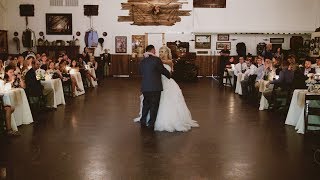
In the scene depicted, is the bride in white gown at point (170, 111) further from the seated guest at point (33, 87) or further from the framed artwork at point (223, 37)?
the framed artwork at point (223, 37)

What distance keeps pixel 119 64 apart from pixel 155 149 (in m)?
14.4

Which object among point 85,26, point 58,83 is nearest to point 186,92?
point 58,83

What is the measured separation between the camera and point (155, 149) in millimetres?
6211

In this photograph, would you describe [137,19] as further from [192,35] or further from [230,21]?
[230,21]

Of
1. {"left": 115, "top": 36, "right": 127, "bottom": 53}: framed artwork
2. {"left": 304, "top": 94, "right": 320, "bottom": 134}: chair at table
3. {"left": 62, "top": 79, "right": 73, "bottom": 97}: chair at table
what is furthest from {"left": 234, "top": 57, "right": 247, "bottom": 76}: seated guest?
{"left": 115, "top": 36, "right": 127, "bottom": 53}: framed artwork

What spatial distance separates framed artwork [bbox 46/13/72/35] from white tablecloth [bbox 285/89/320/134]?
13965 mm

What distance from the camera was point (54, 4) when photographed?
65.4 feet

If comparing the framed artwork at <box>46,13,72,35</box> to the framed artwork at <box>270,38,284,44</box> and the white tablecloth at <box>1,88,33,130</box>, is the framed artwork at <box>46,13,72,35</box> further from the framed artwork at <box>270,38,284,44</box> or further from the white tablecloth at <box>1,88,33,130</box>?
the white tablecloth at <box>1,88,33,130</box>

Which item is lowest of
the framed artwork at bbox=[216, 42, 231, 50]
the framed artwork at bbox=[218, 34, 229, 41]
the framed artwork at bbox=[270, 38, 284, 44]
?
the framed artwork at bbox=[216, 42, 231, 50]

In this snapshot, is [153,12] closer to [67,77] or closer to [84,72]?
[84,72]

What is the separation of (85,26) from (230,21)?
6.72 metres

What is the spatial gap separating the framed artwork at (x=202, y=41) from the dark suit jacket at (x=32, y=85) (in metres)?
12.0

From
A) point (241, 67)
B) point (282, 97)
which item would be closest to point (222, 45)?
point (241, 67)

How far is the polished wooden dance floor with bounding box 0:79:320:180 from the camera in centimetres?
508
